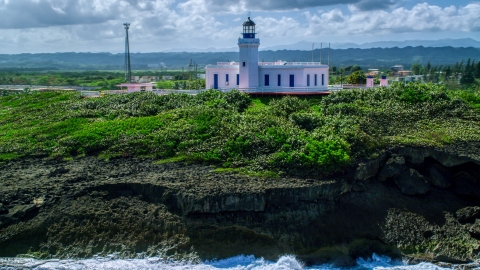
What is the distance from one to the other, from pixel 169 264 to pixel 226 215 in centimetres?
333

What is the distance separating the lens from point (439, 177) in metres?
26.6

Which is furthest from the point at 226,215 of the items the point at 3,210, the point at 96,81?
the point at 96,81

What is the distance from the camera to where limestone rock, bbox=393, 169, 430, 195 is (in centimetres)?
2564

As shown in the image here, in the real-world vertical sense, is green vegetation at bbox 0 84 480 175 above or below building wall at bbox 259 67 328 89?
below

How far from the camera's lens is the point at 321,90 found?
38.5 m

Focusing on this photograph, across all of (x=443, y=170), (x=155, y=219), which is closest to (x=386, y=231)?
(x=443, y=170)

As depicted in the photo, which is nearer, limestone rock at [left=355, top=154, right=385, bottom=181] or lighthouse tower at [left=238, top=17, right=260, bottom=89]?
limestone rock at [left=355, top=154, right=385, bottom=181]

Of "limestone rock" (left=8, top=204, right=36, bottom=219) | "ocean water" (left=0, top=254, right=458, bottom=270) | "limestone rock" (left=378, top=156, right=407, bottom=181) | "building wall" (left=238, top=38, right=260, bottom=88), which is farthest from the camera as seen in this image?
"building wall" (left=238, top=38, right=260, bottom=88)

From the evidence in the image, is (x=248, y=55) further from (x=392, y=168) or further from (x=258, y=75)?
(x=392, y=168)

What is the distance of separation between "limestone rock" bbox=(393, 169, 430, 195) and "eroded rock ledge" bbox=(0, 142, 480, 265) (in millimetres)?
50

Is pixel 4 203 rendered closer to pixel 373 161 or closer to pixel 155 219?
pixel 155 219

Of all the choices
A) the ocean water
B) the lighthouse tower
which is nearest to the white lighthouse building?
the lighthouse tower

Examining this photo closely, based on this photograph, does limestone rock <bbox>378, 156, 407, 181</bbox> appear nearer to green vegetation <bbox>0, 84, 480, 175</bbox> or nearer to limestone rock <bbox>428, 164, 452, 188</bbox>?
green vegetation <bbox>0, 84, 480, 175</bbox>

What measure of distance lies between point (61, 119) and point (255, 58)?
14.3 m
